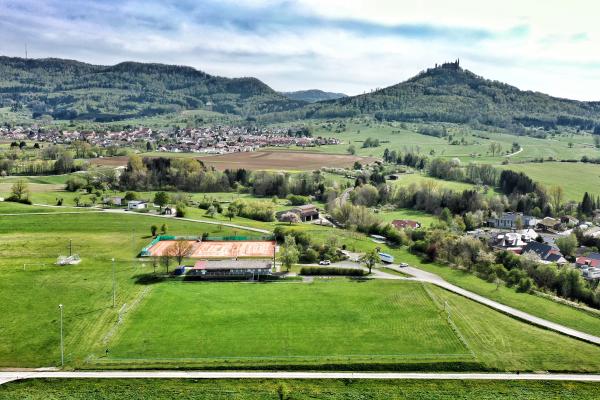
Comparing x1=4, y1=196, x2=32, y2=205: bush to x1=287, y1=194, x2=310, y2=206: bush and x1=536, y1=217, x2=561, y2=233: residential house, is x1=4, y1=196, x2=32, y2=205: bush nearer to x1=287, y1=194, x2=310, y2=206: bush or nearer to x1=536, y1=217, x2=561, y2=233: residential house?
x1=287, y1=194, x2=310, y2=206: bush

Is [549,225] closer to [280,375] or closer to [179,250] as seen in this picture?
[179,250]

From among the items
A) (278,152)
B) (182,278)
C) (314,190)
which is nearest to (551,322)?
(182,278)

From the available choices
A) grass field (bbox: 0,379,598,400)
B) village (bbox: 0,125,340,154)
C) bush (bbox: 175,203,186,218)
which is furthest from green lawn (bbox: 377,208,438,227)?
village (bbox: 0,125,340,154)

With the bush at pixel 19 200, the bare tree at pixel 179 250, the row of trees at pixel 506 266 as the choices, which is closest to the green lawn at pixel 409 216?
the row of trees at pixel 506 266

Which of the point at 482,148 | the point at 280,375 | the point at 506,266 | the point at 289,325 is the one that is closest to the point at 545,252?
the point at 506,266

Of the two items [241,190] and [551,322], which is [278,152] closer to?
[241,190]

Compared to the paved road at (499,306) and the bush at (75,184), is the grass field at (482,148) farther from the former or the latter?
the paved road at (499,306)
